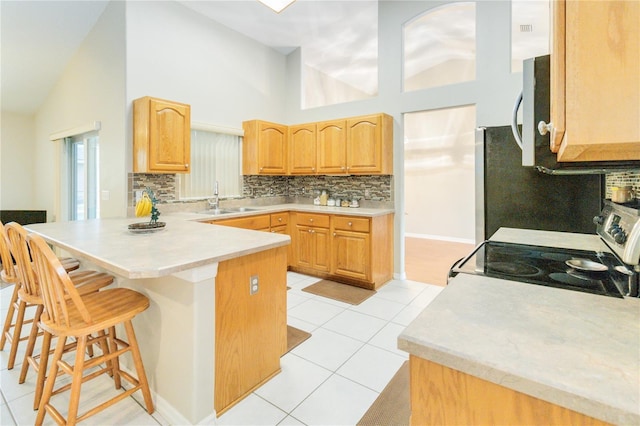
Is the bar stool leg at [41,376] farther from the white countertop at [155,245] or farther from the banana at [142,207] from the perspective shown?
the banana at [142,207]

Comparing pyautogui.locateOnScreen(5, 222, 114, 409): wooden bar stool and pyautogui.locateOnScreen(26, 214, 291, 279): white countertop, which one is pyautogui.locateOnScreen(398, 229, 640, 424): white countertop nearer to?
pyautogui.locateOnScreen(26, 214, 291, 279): white countertop

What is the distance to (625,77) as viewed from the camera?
59 centimetres

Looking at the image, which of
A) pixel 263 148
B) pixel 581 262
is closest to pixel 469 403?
pixel 581 262

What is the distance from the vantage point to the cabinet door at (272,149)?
14.7ft

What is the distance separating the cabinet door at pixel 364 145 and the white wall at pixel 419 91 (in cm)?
31

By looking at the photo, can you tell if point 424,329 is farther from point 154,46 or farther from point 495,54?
point 154,46

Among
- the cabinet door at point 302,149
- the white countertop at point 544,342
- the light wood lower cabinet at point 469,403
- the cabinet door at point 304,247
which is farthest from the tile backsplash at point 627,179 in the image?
the cabinet door at point 302,149

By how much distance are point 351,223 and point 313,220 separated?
0.59 meters

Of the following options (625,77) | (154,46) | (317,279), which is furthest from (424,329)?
(154,46)

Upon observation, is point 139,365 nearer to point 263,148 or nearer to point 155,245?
point 155,245

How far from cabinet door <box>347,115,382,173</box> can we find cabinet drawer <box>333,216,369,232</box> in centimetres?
66

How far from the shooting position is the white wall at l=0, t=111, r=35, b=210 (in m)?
5.21

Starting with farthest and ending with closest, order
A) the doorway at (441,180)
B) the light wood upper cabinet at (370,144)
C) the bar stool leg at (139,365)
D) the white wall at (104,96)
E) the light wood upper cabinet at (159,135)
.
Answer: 1. the doorway at (441,180)
2. the light wood upper cabinet at (370,144)
3. the white wall at (104,96)
4. the light wood upper cabinet at (159,135)
5. the bar stool leg at (139,365)

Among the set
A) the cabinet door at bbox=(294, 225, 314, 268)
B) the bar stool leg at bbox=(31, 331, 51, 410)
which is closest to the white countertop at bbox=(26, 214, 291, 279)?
the bar stool leg at bbox=(31, 331, 51, 410)
